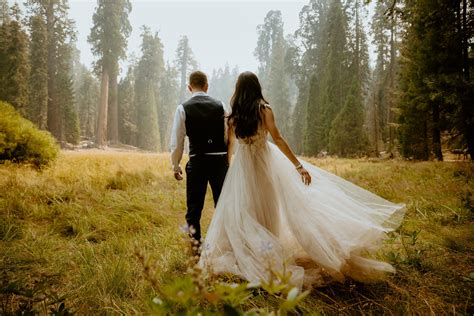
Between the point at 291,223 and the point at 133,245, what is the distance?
80.9 inches

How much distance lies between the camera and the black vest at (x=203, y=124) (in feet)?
12.7

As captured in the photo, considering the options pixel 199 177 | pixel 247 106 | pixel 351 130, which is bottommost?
pixel 199 177

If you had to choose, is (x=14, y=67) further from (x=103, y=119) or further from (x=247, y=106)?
(x=247, y=106)

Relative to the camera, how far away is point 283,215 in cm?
307

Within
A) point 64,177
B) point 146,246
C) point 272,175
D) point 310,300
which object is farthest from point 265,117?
point 64,177

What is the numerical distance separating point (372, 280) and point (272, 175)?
1.31 m

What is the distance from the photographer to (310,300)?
2402 millimetres

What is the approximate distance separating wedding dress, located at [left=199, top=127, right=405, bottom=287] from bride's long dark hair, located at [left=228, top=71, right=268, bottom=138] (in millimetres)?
102

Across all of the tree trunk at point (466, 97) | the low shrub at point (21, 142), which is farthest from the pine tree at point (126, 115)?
the tree trunk at point (466, 97)

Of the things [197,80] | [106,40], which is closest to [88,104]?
[106,40]

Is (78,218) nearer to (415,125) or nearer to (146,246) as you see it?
(146,246)

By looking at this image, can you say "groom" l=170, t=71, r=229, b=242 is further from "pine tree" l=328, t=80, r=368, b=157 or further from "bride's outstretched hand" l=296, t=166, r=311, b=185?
"pine tree" l=328, t=80, r=368, b=157

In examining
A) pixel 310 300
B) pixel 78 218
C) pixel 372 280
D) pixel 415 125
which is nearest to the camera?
pixel 310 300

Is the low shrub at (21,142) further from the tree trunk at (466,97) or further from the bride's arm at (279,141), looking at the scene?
the tree trunk at (466,97)
